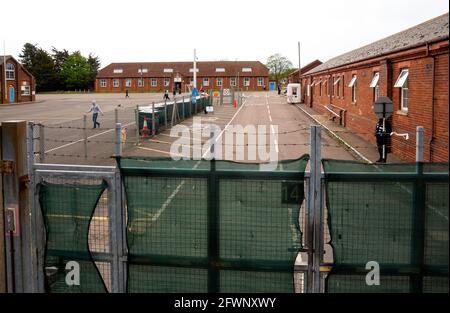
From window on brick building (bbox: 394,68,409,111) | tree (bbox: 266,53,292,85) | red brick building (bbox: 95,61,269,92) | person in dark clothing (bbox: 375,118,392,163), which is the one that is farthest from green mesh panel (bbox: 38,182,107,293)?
tree (bbox: 266,53,292,85)

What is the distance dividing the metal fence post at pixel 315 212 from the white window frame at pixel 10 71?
217ft

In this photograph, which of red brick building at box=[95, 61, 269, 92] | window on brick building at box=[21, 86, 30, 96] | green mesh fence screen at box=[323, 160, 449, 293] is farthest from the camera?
red brick building at box=[95, 61, 269, 92]

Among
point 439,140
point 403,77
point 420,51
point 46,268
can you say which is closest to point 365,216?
point 46,268

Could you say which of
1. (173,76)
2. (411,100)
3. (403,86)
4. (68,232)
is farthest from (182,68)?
(68,232)

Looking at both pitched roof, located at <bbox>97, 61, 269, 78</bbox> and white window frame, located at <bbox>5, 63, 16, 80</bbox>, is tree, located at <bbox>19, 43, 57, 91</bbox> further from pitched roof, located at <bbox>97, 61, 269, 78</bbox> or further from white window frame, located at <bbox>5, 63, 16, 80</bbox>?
white window frame, located at <bbox>5, 63, 16, 80</bbox>

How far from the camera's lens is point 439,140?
14.4 metres

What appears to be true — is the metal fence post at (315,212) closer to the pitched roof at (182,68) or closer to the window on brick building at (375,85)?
the window on brick building at (375,85)

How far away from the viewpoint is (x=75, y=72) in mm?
120312

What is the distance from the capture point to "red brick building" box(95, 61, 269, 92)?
387ft

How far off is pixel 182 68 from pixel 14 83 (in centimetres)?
5747

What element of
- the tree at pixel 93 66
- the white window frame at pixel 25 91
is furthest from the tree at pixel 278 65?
the white window frame at pixel 25 91

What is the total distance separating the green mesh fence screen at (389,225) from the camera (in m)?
5.01

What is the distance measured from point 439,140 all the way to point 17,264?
474 inches

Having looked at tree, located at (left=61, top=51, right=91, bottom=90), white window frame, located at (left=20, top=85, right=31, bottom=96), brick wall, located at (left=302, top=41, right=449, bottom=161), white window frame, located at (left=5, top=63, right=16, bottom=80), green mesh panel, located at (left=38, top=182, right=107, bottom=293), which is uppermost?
tree, located at (left=61, top=51, right=91, bottom=90)
